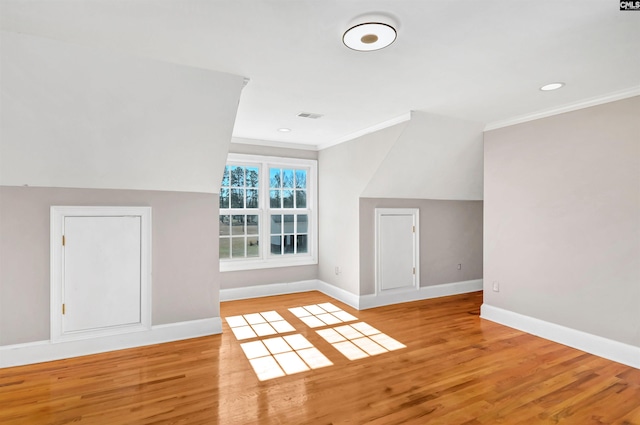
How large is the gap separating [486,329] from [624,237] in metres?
1.60

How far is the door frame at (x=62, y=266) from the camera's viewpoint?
9.94ft

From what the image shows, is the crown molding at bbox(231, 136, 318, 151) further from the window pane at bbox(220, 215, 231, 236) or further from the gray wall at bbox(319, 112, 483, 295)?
the window pane at bbox(220, 215, 231, 236)

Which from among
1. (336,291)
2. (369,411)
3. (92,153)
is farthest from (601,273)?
(92,153)

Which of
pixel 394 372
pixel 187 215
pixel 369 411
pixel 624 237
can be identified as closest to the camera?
pixel 369 411

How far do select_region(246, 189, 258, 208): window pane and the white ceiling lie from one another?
2.09 metres

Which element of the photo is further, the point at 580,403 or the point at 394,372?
the point at 394,372

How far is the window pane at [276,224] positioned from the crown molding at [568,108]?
127 inches

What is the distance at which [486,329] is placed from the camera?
3797mm

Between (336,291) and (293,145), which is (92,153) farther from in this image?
(336,291)

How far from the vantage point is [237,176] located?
5094mm

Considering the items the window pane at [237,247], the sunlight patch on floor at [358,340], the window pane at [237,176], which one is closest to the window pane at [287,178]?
the window pane at [237,176]

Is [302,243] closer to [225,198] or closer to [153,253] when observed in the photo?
[225,198]

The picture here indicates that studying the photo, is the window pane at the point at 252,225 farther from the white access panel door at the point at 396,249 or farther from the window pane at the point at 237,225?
the white access panel door at the point at 396,249

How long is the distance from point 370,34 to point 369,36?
0.03 meters
